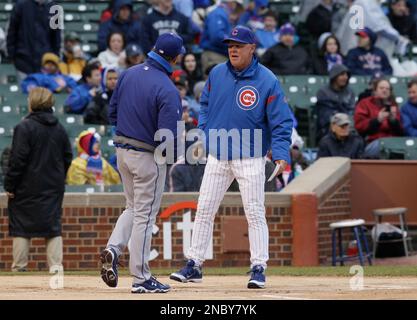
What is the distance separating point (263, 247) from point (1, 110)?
7.96 metres

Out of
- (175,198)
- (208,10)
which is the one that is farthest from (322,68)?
(175,198)

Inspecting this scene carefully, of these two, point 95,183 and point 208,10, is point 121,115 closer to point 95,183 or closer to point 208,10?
point 95,183

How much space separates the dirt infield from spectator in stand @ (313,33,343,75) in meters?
7.51

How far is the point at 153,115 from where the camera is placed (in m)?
10.3

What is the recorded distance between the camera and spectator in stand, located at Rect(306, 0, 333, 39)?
2062 centimetres

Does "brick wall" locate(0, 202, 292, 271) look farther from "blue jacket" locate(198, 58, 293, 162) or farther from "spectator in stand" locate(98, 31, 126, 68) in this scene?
"blue jacket" locate(198, 58, 293, 162)

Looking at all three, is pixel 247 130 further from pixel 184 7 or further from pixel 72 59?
pixel 184 7

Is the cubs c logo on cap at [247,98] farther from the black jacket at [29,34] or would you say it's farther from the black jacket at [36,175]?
the black jacket at [29,34]

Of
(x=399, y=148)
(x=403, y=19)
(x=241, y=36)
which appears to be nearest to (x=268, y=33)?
(x=403, y=19)

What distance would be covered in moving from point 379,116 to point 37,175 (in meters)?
5.33

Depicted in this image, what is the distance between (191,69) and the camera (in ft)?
61.3

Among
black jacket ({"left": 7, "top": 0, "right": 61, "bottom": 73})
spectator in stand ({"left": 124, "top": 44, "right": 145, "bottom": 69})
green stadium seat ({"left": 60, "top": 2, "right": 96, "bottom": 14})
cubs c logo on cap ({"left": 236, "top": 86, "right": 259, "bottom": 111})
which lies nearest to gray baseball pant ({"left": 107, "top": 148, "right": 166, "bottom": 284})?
cubs c logo on cap ({"left": 236, "top": 86, "right": 259, "bottom": 111})

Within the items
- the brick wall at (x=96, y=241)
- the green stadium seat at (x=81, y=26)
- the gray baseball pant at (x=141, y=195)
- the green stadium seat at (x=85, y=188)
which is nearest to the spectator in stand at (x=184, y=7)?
the green stadium seat at (x=81, y=26)

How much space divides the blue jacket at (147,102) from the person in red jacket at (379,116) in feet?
24.5
